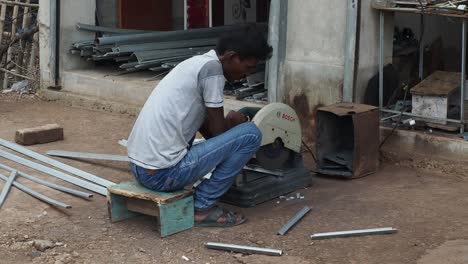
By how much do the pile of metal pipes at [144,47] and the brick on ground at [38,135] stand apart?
1975mm

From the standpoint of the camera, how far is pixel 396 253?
15.5 ft

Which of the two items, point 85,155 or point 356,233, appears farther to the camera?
point 85,155

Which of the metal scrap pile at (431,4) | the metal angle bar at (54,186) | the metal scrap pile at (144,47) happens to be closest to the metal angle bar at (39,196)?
the metal angle bar at (54,186)

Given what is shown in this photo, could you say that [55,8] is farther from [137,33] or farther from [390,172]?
[390,172]

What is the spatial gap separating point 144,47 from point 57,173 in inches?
146

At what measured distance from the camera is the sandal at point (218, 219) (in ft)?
17.3

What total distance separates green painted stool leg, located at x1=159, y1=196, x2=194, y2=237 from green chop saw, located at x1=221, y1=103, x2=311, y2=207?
0.63 metres

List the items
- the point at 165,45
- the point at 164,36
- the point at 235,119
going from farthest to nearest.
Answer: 1. the point at 164,36
2. the point at 165,45
3. the point at 235,119

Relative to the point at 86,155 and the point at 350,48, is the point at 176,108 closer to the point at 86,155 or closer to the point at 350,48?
the point at 86,155

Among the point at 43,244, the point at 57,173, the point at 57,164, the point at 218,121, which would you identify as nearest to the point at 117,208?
the point at 43,244

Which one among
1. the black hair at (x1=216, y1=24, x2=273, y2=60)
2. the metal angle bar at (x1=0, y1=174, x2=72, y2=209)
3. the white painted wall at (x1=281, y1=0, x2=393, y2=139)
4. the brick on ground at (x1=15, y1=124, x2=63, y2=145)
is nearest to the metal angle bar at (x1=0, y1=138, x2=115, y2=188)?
the brick on ground at (x1=15, y1=124, x2=63, y2=145)

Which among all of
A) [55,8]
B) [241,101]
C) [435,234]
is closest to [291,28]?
[241,101]

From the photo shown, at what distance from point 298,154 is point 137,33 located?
501 centimetres

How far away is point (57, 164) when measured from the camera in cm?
688
